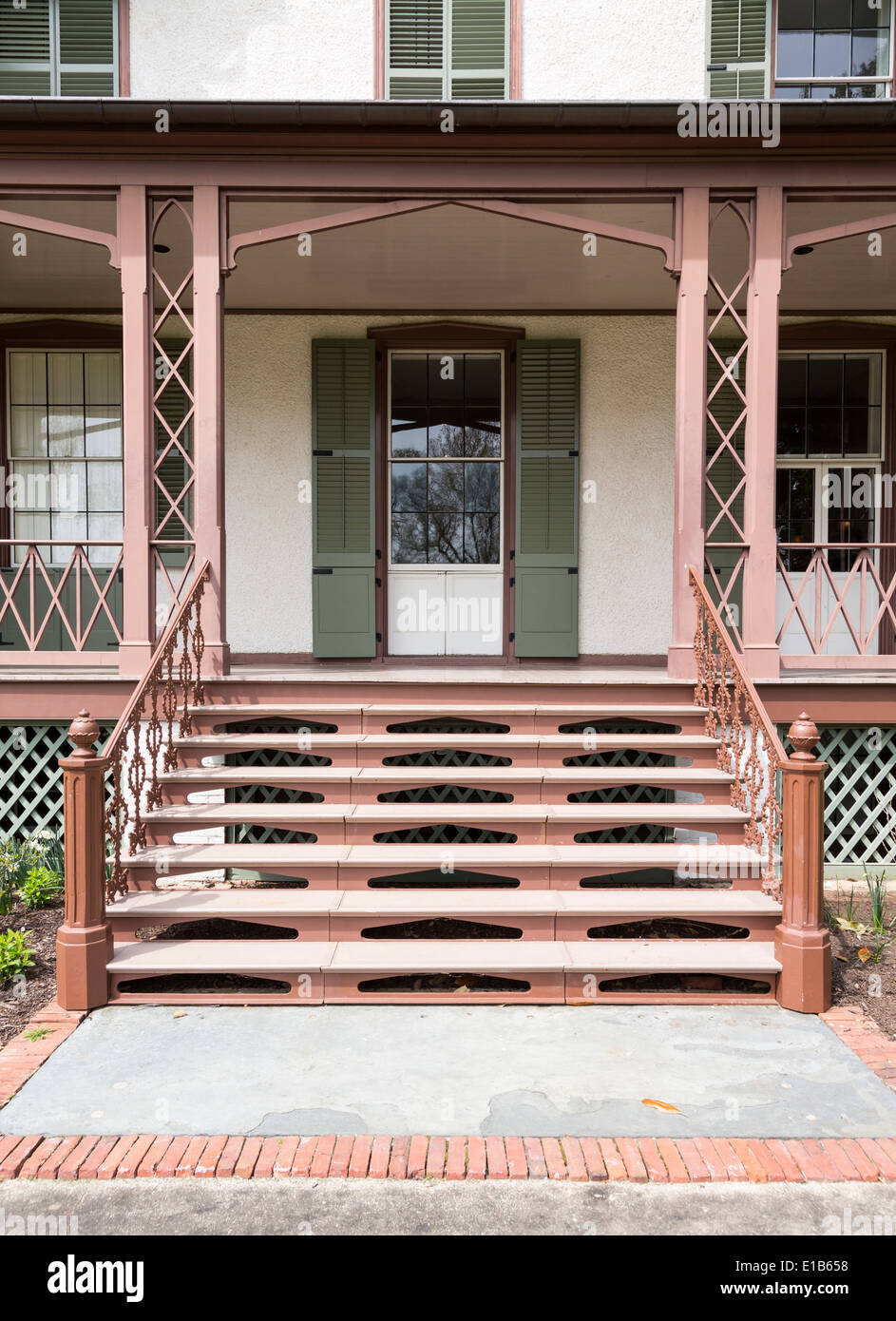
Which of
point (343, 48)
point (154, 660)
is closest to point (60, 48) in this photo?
point (343, 48)

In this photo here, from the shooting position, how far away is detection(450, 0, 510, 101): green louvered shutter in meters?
7.05

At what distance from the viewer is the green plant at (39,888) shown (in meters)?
5.32

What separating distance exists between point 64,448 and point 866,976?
24.7ft

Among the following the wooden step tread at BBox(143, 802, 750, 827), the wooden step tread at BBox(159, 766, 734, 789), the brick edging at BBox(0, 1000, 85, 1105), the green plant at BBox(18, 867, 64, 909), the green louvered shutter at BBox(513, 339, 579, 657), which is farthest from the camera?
the green louvered shutter at BBox(513, 339, 579, 657)

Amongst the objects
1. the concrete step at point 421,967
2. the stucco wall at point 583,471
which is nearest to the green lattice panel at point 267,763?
the concrete step at point 421,967

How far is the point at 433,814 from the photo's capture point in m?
4.76

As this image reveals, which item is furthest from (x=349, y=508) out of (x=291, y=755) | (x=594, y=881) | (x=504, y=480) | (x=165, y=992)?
(x=165, y=992)

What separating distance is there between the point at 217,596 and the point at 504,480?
340cm

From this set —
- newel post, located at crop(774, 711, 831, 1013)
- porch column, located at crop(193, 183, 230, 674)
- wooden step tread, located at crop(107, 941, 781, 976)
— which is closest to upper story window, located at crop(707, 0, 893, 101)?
porch column, located at crop(193, 183, 230, 674)

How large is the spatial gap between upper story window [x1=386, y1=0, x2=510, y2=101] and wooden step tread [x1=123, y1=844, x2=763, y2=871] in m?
5.81

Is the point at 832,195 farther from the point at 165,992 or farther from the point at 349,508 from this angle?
the point at 165,992

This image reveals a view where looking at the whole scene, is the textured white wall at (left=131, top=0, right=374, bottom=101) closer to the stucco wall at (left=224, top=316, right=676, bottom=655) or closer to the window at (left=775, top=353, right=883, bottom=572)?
the stucco wall at (left=224, top=316, right=676, bottom=655)

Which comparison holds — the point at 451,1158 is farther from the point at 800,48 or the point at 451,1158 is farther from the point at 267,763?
the point at 800,48

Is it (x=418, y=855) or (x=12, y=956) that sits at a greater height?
(x=418, y=855)
